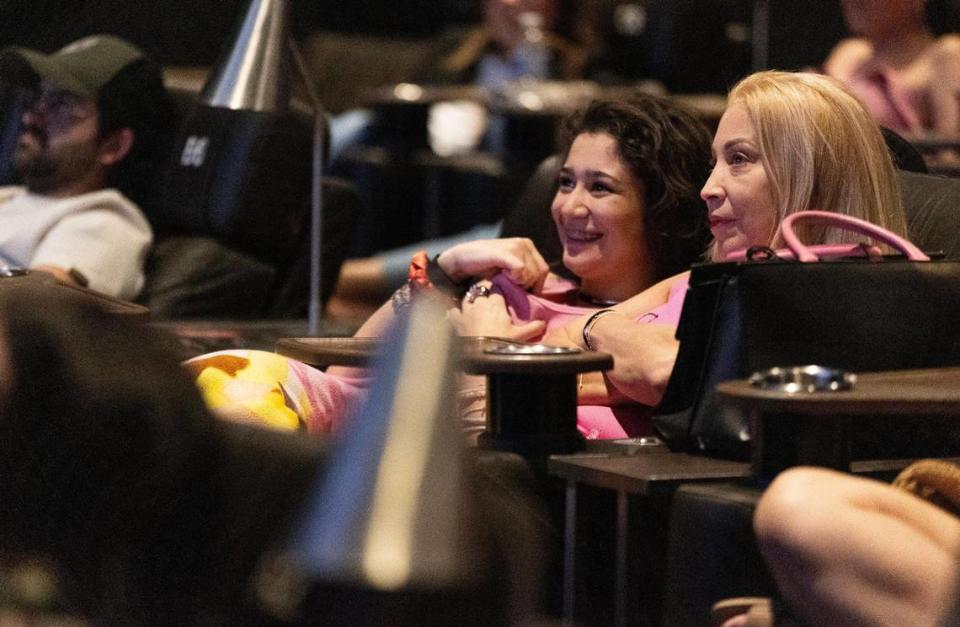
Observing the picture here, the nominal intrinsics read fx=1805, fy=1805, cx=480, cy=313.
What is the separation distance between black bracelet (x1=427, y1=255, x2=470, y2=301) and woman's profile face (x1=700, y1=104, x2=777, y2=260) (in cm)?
53

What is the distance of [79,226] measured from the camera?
Result: 12.7 feet

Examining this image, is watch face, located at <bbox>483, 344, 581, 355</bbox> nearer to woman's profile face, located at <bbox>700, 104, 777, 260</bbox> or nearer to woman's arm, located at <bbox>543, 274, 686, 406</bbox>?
woman's arm, located at <bbox>543, 274, 686, 406</bbox>

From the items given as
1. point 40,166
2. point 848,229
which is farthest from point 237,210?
point 848,229

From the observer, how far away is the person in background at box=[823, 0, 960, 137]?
15.8 ft

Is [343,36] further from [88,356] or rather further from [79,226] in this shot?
[88,356]

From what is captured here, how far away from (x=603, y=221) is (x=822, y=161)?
484mm

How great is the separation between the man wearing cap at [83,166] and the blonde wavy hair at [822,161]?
1.63m

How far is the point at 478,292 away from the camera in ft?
Answer: 9.68

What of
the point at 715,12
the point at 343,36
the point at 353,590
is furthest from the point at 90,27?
the point at 343,36

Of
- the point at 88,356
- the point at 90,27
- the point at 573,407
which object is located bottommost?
the point at 573,407

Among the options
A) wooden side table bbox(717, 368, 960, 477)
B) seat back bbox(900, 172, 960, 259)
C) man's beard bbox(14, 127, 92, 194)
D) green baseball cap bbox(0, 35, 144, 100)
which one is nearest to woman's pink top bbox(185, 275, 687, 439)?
seat back bbox(900, 172, 960, 259)

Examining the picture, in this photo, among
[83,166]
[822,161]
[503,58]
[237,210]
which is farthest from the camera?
[503,58]

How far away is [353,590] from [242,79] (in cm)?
212

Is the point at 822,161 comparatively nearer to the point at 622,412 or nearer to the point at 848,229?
the point at 848,229
